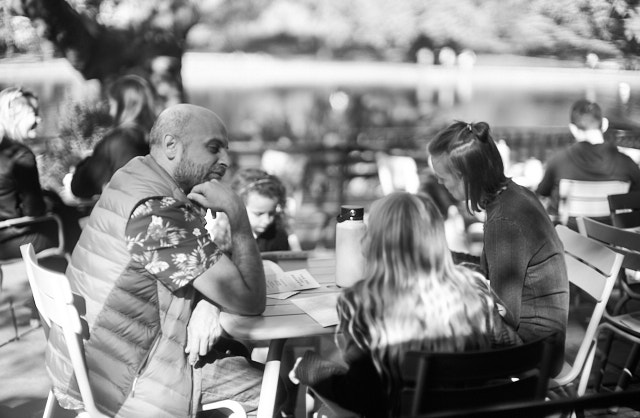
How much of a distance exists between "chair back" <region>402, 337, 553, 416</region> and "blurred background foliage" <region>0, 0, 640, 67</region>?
3.74m

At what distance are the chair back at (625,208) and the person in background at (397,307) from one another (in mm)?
2204

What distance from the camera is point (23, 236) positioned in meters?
3.66

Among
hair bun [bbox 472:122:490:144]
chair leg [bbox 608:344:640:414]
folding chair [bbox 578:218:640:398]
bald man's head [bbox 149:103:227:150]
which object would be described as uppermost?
bald man's head [bbox 149:103:227:150]

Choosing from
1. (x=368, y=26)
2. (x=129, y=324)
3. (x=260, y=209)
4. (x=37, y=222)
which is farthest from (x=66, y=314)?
(x=368, y=26)

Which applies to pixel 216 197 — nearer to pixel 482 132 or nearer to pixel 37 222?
pixel 482 132

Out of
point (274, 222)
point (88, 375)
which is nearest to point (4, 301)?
point (274, 222)

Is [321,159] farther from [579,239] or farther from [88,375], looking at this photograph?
[88,375]

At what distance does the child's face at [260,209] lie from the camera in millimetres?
2955

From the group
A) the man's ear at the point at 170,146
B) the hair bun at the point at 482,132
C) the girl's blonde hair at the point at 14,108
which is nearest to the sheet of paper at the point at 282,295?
the man's ear at the point at 170,146

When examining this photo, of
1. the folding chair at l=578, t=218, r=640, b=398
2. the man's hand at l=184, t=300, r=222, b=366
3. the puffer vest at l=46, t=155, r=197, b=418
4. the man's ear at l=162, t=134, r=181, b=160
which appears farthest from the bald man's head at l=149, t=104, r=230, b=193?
the folding chair at l=578, t=218, r=640, b=398

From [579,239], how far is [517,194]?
1.98ft

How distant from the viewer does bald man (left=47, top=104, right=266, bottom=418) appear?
1849mm

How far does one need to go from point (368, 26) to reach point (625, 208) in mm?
2422

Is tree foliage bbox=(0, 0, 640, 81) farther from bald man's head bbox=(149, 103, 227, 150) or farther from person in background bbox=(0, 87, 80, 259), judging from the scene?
bald man's head bbox=(149, 103, 227, 150)
